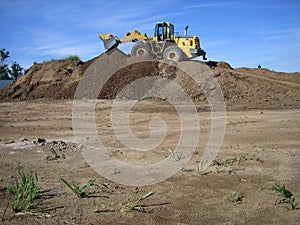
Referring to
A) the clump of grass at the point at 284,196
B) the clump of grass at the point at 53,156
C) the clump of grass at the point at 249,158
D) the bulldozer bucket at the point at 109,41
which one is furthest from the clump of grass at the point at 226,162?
the bulldozer bucket at the point at 109,41

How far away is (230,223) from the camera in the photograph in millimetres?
2631

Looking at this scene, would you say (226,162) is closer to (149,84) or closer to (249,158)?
(249,158)

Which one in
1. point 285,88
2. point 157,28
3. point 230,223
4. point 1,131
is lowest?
point 230,223

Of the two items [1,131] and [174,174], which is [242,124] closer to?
[174,174]

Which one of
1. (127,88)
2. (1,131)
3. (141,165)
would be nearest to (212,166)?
(141,165)

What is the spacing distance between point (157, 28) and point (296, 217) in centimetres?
1786

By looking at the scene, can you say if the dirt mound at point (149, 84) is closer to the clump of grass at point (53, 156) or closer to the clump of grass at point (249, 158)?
the clump of grass at point (249, 158)

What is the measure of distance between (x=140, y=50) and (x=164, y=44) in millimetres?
1677

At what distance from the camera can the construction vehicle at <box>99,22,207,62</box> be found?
19.0 meters

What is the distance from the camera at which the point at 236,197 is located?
3084 mm

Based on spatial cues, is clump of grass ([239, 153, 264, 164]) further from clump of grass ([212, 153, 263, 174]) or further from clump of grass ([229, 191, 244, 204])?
clump of grass ([229, 191, 244, 204])

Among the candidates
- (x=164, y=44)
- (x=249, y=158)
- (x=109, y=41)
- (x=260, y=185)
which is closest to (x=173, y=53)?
(x=164, y=44)

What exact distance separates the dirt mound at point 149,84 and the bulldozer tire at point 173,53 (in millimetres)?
1117

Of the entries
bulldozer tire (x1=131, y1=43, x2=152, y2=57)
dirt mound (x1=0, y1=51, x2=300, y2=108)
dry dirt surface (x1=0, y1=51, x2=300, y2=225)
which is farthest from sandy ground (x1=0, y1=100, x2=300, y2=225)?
bulldozer tire (x1=131, y1=43, x2=152, y2=57)
